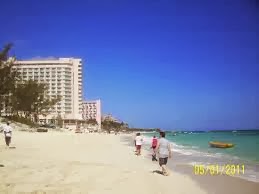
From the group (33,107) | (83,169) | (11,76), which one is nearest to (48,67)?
(33,107)

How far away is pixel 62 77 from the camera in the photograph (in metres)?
139

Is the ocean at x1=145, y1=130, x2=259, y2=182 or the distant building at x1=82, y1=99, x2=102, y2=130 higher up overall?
the distant building at x1=82, y1=99, x2=102, y2=130

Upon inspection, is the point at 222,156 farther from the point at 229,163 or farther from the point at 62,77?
the point at 62,77

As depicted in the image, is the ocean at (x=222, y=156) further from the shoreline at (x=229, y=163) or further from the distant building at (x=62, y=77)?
the distant building at (x=62, y=77)

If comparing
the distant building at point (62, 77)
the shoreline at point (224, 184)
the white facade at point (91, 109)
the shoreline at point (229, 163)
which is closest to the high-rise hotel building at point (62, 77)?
the distant building at point (62, 77)

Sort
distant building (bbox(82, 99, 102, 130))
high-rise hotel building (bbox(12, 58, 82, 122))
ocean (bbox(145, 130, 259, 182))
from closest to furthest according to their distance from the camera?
ocean (bbox(145, 130, 259, 182)) → high-rise hotel building (bbox(12, 58, 82, 122)) → distant building (bbox(82, 99, 102, 130))

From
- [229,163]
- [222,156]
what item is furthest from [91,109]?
[229,163]

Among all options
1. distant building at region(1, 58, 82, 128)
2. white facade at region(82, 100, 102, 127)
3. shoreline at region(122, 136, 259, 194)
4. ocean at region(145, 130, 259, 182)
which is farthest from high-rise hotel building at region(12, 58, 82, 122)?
shoreline at region(122, 136, 259, 194)

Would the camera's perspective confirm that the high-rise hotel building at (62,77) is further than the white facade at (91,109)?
No

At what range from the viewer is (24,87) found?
56.2 meters

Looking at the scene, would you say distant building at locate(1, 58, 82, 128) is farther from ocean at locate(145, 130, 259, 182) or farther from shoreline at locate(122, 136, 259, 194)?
shoreline at locate(122, 136, 259, 194)

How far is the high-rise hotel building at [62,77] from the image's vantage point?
138625 millimetres

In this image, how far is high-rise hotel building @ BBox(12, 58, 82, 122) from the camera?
455 feet

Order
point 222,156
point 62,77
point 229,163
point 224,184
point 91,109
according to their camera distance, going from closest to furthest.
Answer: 1. point 224,184
2. point 229,163
3. point 222,156
4. point 62,77
5. point 91,109
